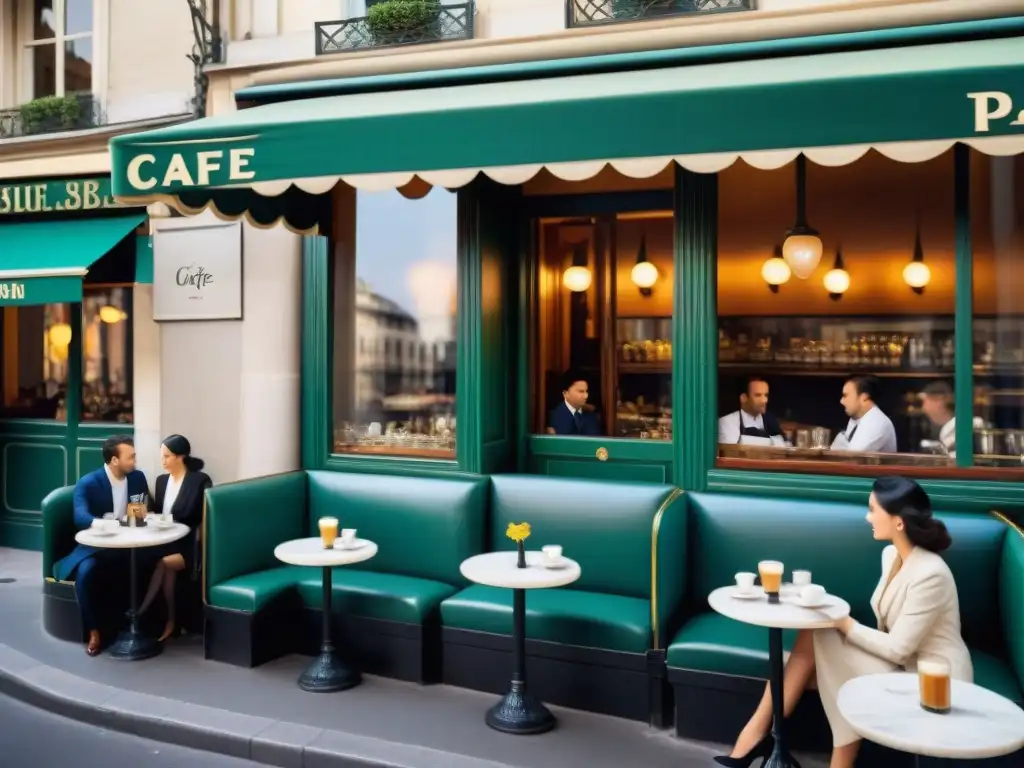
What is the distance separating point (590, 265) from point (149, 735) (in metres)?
4.61

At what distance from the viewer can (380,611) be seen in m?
5.53

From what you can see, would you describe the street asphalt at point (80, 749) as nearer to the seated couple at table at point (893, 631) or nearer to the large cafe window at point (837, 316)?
the seated couple at table at point (893, 631)

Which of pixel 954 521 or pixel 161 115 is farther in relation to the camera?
pixel 161 115

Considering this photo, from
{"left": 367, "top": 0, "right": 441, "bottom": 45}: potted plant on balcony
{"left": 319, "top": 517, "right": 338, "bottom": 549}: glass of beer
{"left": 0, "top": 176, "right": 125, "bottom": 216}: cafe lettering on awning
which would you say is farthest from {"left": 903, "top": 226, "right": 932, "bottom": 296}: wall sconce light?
{"left": 0, "top": 176, "right": 125, "bottom": 216}: cafe lettering on awning

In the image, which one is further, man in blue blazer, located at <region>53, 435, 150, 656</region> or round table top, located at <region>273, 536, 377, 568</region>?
man in blue blazer, located at <region>53, 435, 150, 656</region>

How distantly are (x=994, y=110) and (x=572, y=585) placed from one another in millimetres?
3518

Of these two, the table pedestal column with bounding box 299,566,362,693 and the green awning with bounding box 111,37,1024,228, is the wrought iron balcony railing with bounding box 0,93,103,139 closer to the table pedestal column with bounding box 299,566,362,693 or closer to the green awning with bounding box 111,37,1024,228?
the green awning with bounding box 111,37,1024,228

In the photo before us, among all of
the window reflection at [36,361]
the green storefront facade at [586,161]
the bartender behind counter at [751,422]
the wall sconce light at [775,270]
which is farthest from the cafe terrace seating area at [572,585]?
the window reflection at [36,361]

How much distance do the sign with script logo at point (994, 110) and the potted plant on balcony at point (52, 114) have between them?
7.66 m

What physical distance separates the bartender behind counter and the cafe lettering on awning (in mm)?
5751

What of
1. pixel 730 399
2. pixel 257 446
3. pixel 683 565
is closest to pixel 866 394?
pixel 730 399

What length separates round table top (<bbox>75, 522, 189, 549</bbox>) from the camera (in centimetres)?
551

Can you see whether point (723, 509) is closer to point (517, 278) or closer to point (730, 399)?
point (730, 399)

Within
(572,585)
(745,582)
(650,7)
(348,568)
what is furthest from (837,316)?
(348,568)
